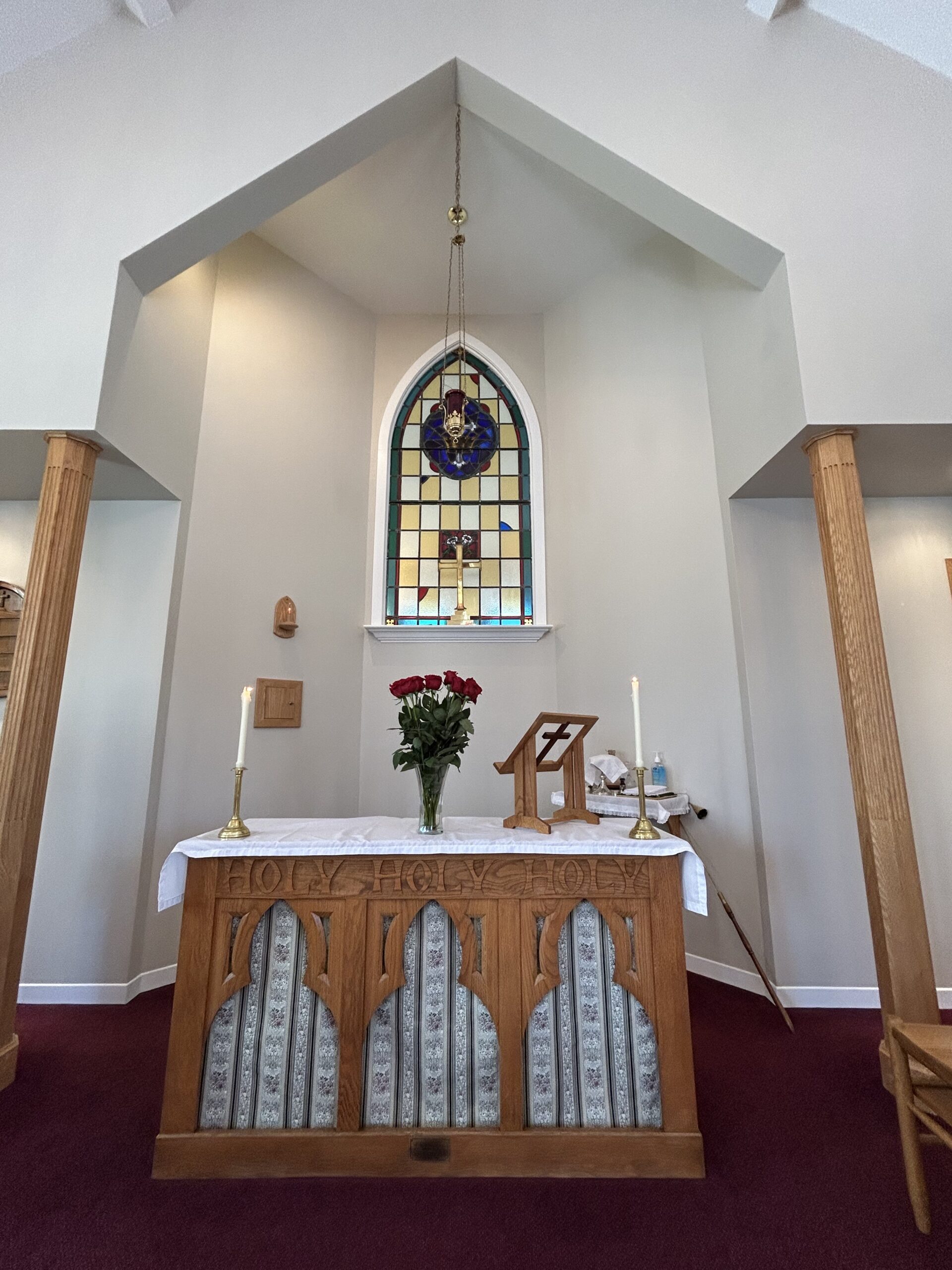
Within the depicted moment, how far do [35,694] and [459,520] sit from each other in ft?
10.8

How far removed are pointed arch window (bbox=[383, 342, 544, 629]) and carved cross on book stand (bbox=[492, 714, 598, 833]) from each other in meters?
2.43

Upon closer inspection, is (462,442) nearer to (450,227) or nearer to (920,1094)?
(450,227)

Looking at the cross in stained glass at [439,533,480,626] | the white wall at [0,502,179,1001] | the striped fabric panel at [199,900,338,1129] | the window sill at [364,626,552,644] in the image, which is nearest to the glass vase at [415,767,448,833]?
the striped fabric panel at [199,900,338,1129]

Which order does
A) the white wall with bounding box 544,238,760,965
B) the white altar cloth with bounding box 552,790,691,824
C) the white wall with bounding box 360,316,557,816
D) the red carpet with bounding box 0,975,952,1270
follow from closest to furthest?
the red carpet with bounding box 0,975,952,1270, the white altar cloth with bounding box 552,790,691,824, the white wall with bounding box 544,238,760,965, the white wall with bounding box 360,316,557,816

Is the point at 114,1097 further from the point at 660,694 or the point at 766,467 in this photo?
the point at 766,467

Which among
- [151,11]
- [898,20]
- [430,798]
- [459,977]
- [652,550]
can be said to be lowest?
[459,977]

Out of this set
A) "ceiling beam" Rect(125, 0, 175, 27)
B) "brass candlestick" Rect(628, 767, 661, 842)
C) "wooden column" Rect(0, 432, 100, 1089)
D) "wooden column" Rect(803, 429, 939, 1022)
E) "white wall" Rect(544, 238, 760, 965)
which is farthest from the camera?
"white wall" Rect(544, 238, 760, 965)

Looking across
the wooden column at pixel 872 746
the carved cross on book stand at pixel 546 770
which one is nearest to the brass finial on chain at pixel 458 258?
the wooden column at pixel 872 746

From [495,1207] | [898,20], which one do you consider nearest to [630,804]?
[495,1207]

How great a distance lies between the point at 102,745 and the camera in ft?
11.2

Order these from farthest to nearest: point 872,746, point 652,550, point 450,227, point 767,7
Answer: point 450,227
point 652,550
point 767,7
point 872,746

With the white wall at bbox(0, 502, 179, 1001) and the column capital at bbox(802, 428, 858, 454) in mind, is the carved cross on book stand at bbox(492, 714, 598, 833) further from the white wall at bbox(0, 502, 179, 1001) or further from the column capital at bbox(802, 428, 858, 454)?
the white wall at bbox(0, 502, 179, 1001)

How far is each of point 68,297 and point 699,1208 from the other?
13.8 ft

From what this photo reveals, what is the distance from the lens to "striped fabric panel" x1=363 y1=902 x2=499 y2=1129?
75.5 inches
